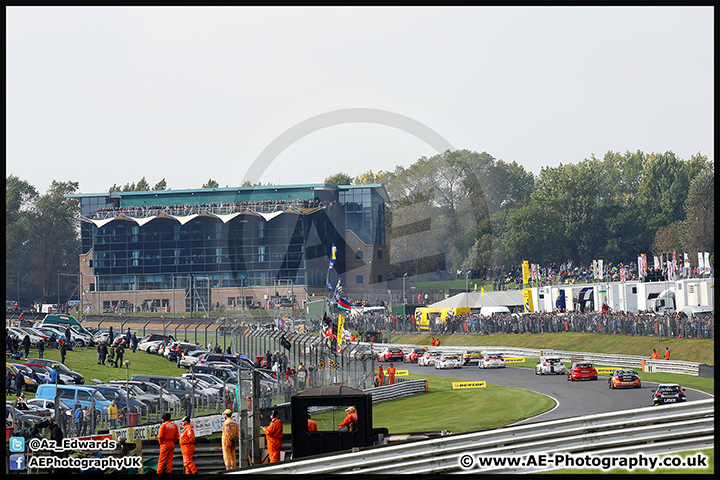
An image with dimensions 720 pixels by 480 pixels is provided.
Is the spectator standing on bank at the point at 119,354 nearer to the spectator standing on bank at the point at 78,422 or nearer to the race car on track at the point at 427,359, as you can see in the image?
the race car on track at the point at 427,359

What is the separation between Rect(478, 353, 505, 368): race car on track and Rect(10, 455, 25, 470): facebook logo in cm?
3591

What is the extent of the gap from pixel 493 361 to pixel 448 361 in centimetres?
284

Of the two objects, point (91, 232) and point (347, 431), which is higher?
point (91, 232)

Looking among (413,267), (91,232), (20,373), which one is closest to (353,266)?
(413,267)

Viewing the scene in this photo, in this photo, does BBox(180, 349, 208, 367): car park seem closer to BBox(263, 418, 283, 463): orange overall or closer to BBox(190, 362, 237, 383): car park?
BBox(190, 362, 237, 383): car park

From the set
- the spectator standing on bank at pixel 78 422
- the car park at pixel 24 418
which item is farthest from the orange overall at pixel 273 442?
the car park at pixel 24 418

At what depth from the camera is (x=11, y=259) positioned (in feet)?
415

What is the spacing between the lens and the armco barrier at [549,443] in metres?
13.9

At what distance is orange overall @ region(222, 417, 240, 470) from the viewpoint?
722 inches

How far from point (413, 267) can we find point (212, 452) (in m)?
110

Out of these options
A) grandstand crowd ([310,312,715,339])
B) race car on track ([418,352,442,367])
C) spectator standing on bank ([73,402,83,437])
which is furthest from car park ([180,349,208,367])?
spectator standing on bank ([73,402,83,437])

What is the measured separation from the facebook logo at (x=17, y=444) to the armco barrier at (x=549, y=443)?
6.83 meters

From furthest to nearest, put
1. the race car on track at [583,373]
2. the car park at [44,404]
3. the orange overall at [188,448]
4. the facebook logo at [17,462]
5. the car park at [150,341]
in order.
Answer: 1. the car park at [150,341]
2. the race car on track at [583,373]
3. the car park at [44,404]
4. the facebook logo at [17,462]
5. the orange overall at [188,448]

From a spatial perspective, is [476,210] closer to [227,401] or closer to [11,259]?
[11,259]
